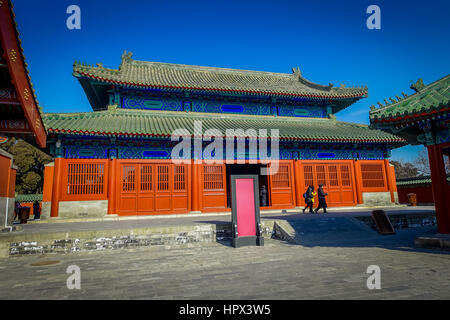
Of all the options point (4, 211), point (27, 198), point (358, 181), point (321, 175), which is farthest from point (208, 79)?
point (27, 198)

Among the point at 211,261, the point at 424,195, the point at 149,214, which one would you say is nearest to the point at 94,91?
the point at 149,214

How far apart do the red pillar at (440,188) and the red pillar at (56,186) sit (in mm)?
13789

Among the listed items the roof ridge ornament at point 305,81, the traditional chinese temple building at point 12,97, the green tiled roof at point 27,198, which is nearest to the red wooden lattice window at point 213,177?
the traditional chinese temple building at point 12,97

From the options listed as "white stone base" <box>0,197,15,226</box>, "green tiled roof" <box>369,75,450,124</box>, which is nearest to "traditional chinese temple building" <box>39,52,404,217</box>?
"white stone base" <box>0,197,15,226</box>

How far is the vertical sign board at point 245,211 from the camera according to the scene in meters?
7.36

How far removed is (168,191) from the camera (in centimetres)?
1316

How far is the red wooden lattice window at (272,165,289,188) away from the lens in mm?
14539

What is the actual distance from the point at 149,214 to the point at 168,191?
4.61 feet

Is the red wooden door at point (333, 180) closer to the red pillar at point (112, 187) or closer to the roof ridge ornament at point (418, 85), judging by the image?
the roof ridge ornament at point (418, 85)

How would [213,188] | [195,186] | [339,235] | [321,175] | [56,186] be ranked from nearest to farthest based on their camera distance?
[339,235], [56,186], [195,186], [213,188], [321,175]

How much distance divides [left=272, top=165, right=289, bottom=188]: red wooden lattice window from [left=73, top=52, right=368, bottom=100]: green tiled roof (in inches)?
185

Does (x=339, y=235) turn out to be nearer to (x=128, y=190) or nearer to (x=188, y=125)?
(x=188, y=125)

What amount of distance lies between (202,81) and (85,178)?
9.25 m

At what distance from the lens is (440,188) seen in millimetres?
6590
